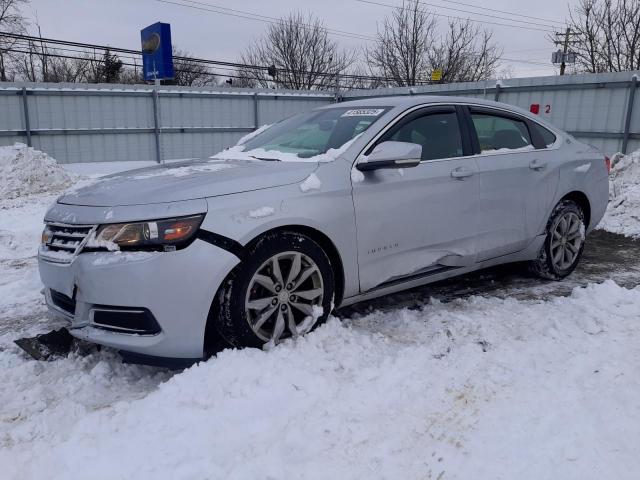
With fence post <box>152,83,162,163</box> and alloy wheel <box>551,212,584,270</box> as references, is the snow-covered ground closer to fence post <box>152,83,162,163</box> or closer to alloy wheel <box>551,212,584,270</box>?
alloy wheel <box>551,212,584,270</box>

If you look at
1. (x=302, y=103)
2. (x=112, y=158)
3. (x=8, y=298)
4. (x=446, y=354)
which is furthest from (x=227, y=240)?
(x=302, y=103)

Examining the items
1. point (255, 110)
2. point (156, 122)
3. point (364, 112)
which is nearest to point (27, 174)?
point (156, 122)

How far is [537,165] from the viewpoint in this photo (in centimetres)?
456

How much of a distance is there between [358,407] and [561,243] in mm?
3109

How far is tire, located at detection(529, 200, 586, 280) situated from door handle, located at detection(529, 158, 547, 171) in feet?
1.40

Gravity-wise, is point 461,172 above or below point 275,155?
below

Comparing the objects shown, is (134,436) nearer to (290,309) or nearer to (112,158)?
(290,309)

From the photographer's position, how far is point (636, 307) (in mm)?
3939

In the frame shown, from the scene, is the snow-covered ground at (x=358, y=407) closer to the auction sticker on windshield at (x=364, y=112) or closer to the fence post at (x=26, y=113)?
the auction sticker on windshield at (x=364, y=112)

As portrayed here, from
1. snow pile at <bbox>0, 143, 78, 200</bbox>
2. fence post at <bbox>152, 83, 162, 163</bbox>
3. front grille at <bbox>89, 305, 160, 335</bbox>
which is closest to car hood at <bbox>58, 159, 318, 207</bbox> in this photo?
front grille at <bbox>89, 305, 160, 335</bbox>

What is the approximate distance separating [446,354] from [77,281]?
84.2 inches

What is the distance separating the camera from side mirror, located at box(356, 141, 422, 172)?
3.40 m

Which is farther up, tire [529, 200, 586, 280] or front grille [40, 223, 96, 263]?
front grille [40, 223, 96, 263]

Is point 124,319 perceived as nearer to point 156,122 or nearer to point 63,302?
point 63,302
